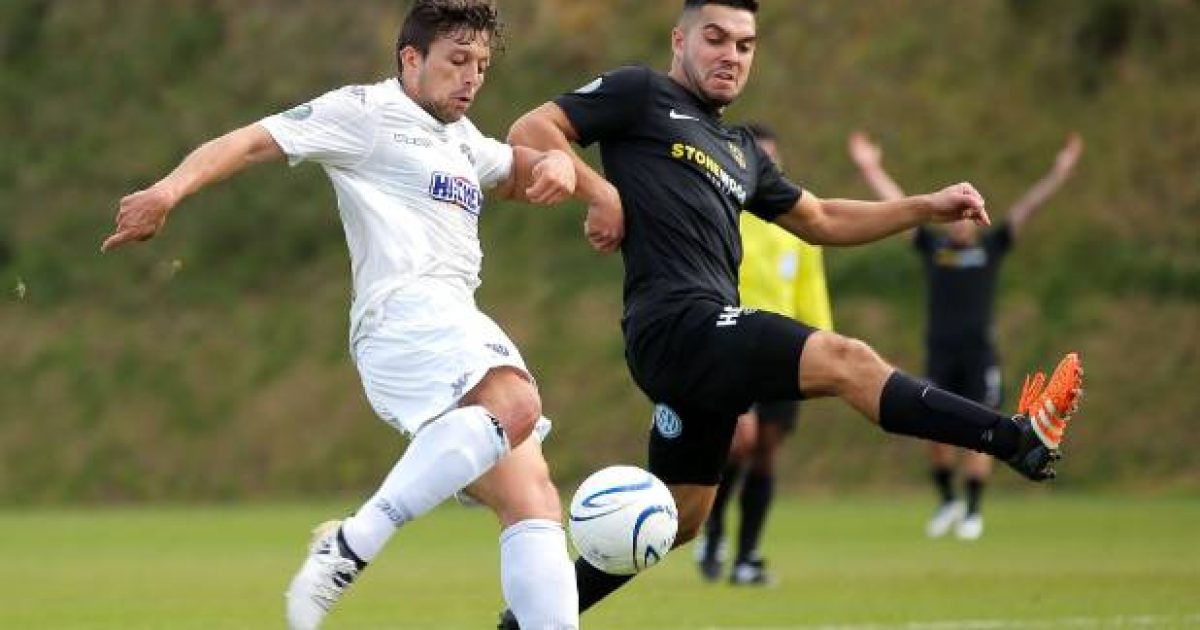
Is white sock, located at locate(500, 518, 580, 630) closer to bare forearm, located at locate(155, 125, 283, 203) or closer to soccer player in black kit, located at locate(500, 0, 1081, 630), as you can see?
soccer player in black kit, located at locate(500, 0, 1081, 630)

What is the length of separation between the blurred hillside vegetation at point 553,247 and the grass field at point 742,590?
3117mm

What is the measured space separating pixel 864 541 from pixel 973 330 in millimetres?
2755

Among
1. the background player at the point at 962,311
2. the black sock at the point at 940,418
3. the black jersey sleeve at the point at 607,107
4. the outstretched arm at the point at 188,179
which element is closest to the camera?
the outstretched arm at the point at 188,179

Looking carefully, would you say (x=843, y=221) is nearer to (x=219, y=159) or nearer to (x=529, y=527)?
(x=529, y=527)

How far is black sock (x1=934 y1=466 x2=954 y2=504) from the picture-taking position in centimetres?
1814

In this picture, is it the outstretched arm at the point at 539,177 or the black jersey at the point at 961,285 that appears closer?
the outstretched arm at the point at 539,177

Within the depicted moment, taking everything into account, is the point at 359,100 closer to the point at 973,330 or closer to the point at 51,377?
the point at 973,330

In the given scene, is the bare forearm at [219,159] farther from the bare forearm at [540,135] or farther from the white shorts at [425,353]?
the bare forearm at [540,135]

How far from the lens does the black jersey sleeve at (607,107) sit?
8.53 meters

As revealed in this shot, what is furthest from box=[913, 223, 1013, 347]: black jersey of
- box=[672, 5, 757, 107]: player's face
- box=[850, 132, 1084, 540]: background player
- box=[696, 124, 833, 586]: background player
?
box=[672, 5, 757, 107]: player's face

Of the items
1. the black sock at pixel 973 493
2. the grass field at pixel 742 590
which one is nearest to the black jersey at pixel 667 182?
the grass field at pixel 742 590

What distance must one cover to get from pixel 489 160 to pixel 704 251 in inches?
34.4

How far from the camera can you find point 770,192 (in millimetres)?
9023

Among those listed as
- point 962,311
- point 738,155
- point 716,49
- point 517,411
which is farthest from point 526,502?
point 962,311
